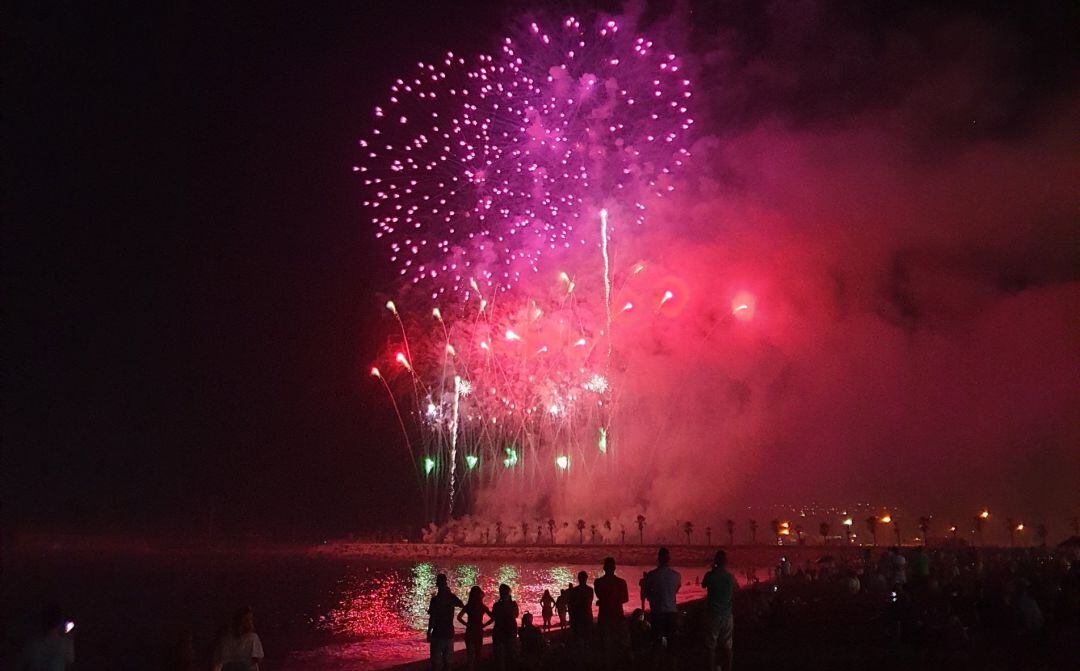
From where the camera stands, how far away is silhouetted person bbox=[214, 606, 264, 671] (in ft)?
26.3

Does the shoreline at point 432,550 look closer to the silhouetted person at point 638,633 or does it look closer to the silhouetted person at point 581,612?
the silhouetted person at point 638,633

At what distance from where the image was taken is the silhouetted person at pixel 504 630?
11203 millimetres

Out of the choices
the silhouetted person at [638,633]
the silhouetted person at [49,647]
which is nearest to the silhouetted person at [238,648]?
the silhouetted person at [49,647]

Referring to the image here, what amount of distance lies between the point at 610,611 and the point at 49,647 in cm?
639

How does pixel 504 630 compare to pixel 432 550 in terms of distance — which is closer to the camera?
pixel 504 630

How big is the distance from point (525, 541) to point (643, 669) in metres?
95.3

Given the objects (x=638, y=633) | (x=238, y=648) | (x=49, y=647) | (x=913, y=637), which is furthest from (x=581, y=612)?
(x=49, y=647)

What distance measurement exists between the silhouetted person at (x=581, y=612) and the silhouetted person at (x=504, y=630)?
881 millimetres

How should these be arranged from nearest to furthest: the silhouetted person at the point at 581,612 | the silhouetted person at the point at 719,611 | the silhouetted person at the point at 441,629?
the silhouetted person at the point at 719,611, the silhouetted person at the point at 441,629, the silhouetted person at the point at 581,612

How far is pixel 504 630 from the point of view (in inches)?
444

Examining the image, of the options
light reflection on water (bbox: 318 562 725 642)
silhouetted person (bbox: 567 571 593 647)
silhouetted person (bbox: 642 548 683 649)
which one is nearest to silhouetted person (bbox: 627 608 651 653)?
silhouetted person (bbox: 567 571 593 647)

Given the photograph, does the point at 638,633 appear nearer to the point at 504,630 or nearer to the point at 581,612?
the point at 581,612

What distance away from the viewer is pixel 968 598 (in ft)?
40.1

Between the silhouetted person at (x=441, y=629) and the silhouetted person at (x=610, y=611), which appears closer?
the silhouetted person at (x=610, y=611)
